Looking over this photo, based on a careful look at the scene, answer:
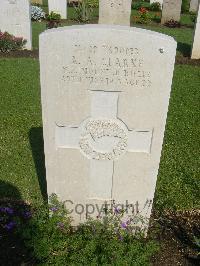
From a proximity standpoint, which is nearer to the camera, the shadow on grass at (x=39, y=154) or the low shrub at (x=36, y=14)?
the shadow on grass at (x=39, y=154)

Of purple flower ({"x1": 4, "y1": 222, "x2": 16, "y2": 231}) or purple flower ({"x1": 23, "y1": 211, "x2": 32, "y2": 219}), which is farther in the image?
purple flower ({"x1": 23, "y1": 211, "x2": 32, "y2": 219})

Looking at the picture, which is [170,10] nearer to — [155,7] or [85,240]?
[155,7]

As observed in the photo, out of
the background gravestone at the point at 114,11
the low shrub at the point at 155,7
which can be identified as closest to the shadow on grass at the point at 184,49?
the background gravestone at the point at 114,11

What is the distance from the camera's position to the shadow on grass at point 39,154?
14.5 feet

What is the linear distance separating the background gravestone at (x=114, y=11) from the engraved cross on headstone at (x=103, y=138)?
679 centimetres

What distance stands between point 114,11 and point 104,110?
7058 millimetres

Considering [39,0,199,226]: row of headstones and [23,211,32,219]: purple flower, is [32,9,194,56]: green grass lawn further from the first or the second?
→ [39,0,199,226]: row of headstones

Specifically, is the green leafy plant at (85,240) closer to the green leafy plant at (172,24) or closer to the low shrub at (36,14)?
the low shrub at (36,14)

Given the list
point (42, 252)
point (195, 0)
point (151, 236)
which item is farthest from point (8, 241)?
point (195, 0)

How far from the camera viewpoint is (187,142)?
223 inches

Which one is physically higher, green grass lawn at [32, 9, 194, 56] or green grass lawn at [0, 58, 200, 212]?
→ green grass lawn at [32, 9, 194, 56]

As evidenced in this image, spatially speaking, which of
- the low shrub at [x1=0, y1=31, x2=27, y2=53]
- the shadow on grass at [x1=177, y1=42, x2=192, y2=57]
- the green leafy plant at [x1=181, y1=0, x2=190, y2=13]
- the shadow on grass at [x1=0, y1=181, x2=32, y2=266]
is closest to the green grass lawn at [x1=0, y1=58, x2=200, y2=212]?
the shadow on grass at [x1=0, y1=181, x2=32, y2=266]

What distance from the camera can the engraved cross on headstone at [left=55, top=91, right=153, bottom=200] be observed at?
2992mm

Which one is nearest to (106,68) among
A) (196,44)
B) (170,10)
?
(196,44)
